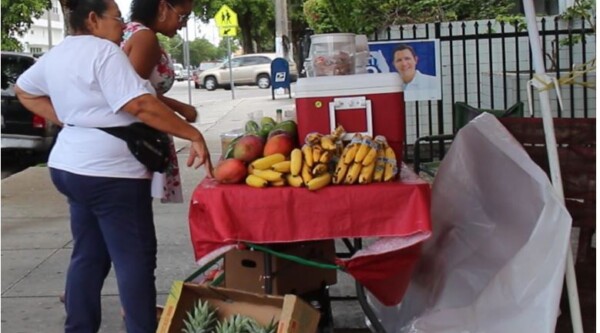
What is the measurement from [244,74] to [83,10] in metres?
32.5

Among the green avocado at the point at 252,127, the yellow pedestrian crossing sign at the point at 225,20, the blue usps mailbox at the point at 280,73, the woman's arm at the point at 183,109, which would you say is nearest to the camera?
the green avocado at the point at 252,127

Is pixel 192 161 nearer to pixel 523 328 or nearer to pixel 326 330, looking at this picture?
pixel 326 330

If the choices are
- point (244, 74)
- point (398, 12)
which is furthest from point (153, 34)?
point (244, 74)

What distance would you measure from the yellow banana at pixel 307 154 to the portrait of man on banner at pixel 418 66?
4.99 meters

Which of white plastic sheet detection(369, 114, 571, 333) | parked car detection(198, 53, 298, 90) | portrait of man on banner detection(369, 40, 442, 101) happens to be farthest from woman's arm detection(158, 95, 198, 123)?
parked car detection(198, 53, 298, 90)

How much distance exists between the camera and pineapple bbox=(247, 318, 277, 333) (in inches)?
125

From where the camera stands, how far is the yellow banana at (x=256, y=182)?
3.22m

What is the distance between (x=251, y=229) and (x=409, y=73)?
17.6 ft

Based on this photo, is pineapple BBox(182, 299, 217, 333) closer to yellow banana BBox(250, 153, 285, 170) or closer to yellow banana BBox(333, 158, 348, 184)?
yellow banana BBox(250, 153, 285, 170)

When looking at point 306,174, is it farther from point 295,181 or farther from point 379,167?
point 379,167

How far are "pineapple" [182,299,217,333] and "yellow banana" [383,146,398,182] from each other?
2.88ft

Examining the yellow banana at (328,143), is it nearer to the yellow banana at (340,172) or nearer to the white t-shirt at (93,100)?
the yellow banana at (340,172)

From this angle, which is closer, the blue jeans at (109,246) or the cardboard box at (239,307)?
the cardboard box at (239,307)

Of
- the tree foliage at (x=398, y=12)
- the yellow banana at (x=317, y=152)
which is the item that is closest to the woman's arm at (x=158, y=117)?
the yellow banana at (x=317, y=152)
